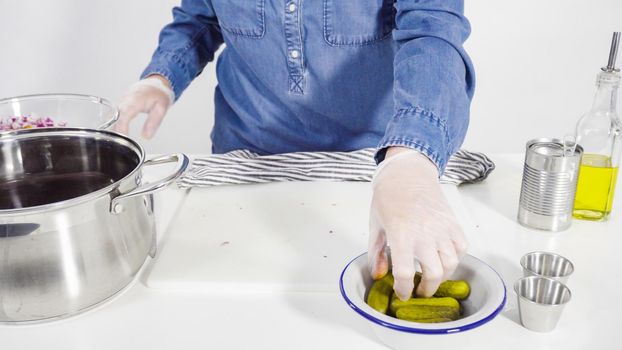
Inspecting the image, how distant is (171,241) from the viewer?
3.03ft

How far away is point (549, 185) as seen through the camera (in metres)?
0.91

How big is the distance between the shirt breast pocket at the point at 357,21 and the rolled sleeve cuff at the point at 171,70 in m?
0.33

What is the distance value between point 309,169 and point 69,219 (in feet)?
1.68

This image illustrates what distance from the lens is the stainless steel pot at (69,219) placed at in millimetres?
667

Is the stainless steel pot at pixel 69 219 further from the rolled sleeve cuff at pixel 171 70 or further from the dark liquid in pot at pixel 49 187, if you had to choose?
the rolled sleeve cuff at pixel 171 70

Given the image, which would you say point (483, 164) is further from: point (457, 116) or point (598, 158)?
point (457, 116)

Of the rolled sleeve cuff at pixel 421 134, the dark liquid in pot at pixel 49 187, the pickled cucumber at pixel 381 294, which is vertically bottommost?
the pickled cucumber at pixel 381 294

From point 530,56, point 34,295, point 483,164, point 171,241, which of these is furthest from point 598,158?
point 530,56

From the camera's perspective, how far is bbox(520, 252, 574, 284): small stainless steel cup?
80cm

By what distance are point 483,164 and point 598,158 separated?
19 centimetres

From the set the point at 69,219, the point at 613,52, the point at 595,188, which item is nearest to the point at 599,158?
the point at 595,188

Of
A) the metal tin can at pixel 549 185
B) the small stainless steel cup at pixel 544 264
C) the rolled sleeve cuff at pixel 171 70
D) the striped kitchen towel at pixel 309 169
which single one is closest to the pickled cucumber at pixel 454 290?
the small stainless steel cup at pixel 544 264

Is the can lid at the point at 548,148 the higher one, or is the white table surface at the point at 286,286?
the can lid at the point at 548,148

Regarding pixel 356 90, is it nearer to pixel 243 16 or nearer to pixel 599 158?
pixel 243 16
